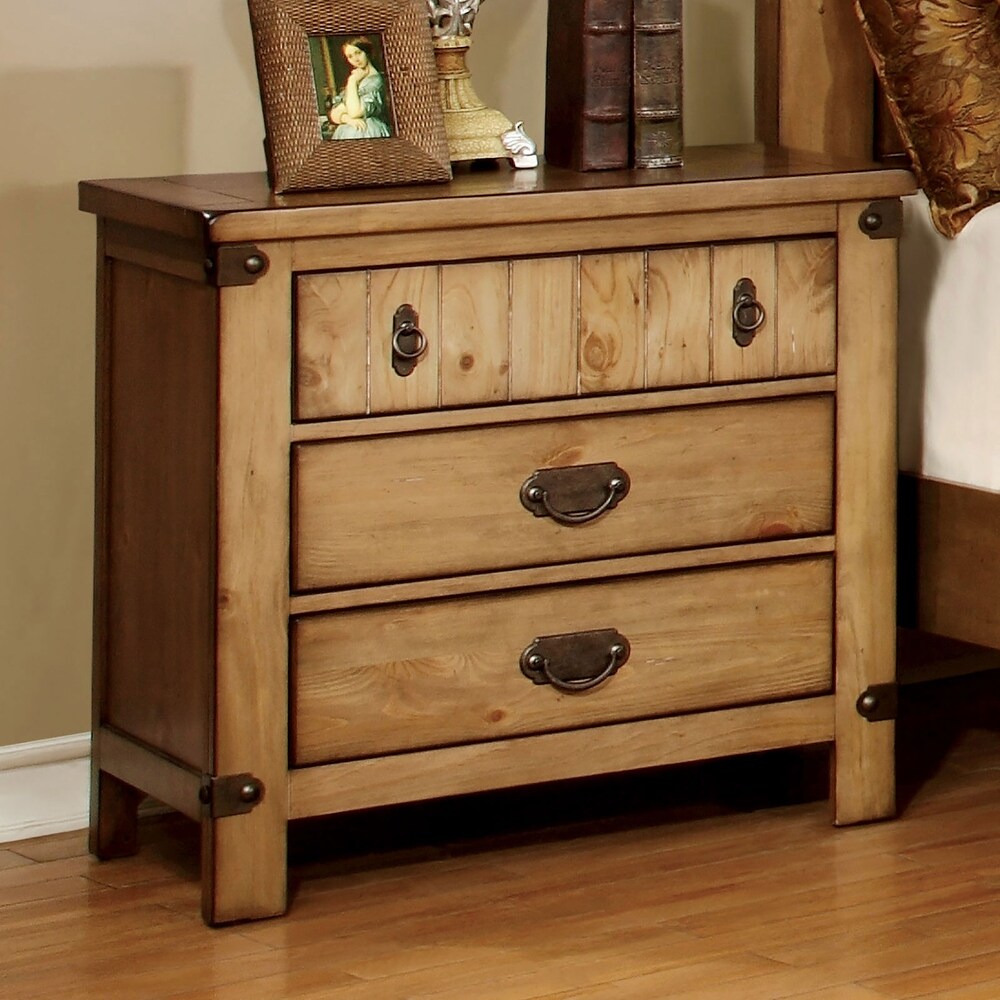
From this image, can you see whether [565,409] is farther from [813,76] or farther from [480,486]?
[813,76]

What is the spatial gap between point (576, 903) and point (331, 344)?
23.4 inches

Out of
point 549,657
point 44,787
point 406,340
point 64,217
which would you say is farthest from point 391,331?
point 44,787

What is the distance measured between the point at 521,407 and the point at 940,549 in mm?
588

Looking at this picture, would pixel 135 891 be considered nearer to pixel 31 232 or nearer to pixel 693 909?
pixel 693 909

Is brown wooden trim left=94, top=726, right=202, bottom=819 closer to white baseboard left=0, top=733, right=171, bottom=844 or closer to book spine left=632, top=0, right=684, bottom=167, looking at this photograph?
white baseboard left=0, top=733, right=171, bottom=844

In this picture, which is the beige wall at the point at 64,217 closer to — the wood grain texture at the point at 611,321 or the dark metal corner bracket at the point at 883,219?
the wood grain texture at the point at 611,321

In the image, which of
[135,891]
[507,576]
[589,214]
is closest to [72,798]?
[135,891]

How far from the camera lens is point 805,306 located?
2168mm

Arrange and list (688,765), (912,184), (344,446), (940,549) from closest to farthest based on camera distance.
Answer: (344,446) → (912,184) → (940,549) → (688,765)

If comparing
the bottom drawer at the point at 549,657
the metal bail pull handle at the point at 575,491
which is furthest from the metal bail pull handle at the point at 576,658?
the metal bail pull handle at the point at 575,491

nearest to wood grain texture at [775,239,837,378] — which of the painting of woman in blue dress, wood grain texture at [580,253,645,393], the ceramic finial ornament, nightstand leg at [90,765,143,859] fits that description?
wood grain texture at [580,253,645,393]

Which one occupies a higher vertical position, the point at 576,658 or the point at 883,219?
the point at 883,219

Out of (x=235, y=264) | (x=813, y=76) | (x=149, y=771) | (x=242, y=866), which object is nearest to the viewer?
(x=235, y=264)

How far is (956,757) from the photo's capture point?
8.42 ft
